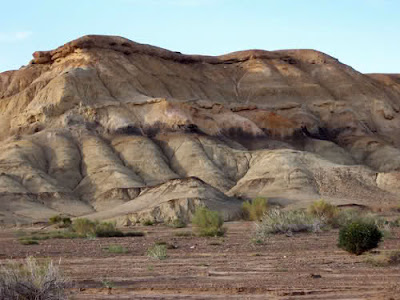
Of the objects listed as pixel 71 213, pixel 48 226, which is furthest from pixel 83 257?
pixel 71 213

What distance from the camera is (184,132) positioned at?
8269 centimetres

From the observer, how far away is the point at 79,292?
14.9 metres

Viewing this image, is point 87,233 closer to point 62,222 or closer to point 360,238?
point 62,222

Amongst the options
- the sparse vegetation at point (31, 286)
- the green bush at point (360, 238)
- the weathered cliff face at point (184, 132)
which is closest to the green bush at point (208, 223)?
the green bush at point (360, 238)

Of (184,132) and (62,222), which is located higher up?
(184,132)

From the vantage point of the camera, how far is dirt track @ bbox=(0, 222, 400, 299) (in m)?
14.8

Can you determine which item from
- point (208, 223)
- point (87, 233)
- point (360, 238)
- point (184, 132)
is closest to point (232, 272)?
point (360, 238)

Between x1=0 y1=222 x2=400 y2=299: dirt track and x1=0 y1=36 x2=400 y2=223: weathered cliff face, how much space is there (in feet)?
97.5

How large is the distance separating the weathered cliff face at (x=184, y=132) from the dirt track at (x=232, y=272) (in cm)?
2971

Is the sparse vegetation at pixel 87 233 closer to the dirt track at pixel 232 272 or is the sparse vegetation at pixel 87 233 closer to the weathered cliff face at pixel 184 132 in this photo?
the dirt track at pixel 232 272

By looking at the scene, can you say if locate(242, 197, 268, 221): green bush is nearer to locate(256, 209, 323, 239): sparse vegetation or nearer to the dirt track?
locate(256, 209, 323, 239): sparse vegetation

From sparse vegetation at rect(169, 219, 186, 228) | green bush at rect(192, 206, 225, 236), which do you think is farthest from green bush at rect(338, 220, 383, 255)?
sparse vegetation at rect(169, 219, 186, 228)

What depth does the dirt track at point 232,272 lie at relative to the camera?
1478 centimetres

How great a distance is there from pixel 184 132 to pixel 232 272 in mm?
64258
